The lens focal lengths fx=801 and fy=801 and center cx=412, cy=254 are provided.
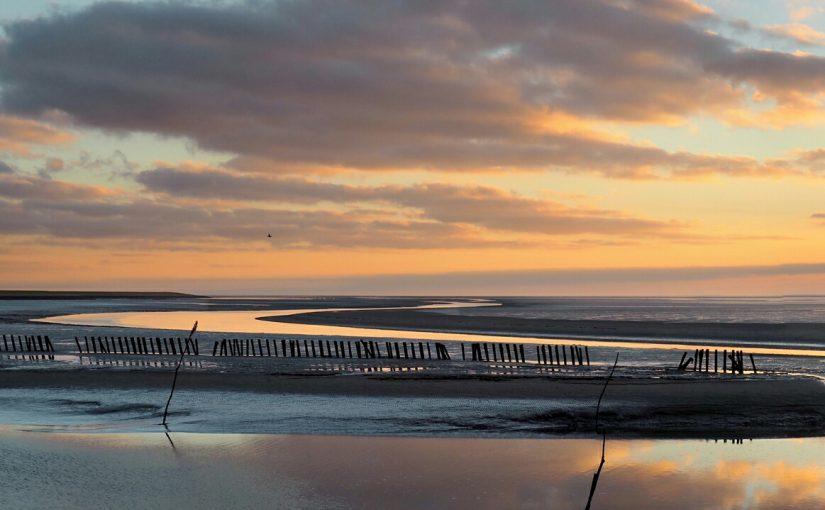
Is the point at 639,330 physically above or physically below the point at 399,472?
below

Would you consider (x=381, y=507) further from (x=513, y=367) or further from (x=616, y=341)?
(x=616, y=341)

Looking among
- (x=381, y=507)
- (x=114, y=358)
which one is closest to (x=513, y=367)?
(x=114, y=358)

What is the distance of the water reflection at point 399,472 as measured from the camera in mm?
13555

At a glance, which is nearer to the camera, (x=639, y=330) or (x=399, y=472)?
(x=399, y=472)

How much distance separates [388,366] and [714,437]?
2013 centimetres

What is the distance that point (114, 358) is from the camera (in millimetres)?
42188

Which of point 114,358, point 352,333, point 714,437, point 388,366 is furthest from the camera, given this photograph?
point 352,333

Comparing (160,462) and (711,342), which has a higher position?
(160,462)

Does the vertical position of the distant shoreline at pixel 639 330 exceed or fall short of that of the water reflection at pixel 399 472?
it falls short

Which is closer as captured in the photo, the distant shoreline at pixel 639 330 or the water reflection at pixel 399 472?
the water reflection at pixel 399 472

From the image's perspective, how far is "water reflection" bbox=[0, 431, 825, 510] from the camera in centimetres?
1355

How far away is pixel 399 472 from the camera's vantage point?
15609 mm

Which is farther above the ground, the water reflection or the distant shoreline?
the water reflection

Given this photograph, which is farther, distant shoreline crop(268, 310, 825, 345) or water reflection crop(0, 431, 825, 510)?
distant shoreline crop(268, 310, 825, 345)
